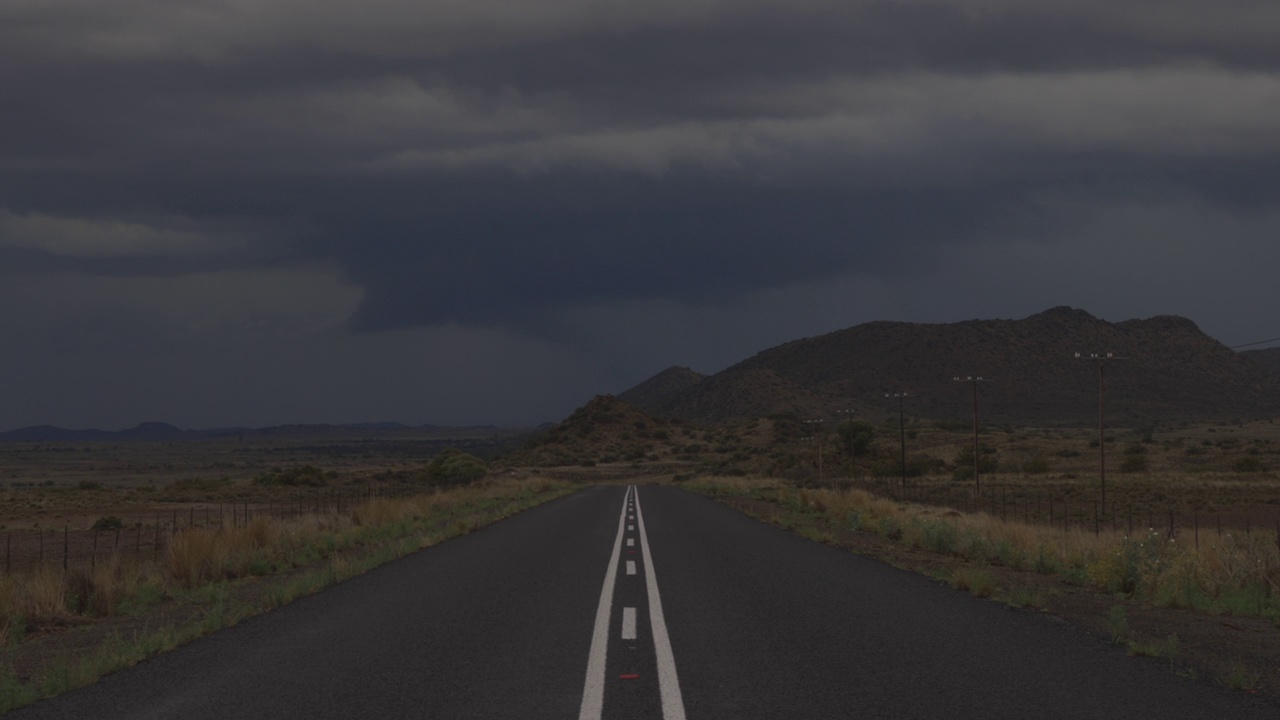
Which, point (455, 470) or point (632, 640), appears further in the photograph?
point (455, 470)

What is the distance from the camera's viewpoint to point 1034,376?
157500mm

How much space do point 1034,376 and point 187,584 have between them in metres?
154

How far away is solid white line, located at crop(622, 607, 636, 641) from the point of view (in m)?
10.4

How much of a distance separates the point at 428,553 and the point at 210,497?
52485 mm

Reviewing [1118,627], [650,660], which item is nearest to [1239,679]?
[1118,627]

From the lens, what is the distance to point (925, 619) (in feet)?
37.6

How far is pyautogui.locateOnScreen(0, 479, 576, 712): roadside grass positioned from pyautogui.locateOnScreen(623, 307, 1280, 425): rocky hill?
132 m

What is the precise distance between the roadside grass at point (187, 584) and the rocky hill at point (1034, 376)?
132 meters

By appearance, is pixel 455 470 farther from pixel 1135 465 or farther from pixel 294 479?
pixel 1135 465

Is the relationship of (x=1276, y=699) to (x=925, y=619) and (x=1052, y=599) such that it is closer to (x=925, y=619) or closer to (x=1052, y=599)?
(x=925, y=619)

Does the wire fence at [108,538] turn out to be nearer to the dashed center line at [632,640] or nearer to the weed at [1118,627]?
the dashed center line at [632,640]

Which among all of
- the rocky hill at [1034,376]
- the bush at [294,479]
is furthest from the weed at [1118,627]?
the rocky hill at [1034,376]

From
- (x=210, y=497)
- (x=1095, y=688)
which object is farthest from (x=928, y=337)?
(x=1095, y=688)

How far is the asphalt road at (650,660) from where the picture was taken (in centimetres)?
754
